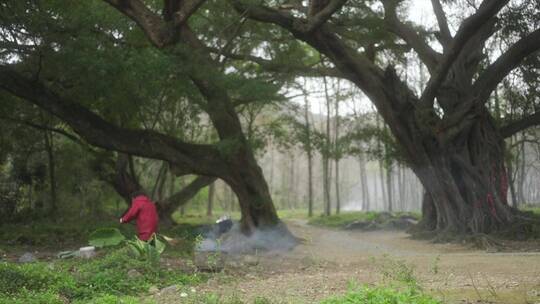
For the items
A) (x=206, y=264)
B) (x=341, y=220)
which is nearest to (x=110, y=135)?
(x=206, y=264)

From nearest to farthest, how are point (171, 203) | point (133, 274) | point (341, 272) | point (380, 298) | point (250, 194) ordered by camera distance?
point (380, 298) < point (133, 274) < point (341, 272) < point (250, 194) < point (171, 203)

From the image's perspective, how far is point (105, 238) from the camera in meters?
10.5

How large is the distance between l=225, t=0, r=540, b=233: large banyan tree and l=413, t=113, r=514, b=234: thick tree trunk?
26 millimetres

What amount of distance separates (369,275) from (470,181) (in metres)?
7.69

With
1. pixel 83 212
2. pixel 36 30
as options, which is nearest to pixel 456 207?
pixel 36 30

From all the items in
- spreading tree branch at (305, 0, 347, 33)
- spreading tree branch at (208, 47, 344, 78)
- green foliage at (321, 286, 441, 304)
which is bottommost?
green foliage at (321, 286, 441, 304)

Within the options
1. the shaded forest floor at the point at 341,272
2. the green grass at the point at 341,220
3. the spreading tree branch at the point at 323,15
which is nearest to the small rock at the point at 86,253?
the shaded forest floor at the point at 341,272

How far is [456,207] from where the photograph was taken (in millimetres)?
15500

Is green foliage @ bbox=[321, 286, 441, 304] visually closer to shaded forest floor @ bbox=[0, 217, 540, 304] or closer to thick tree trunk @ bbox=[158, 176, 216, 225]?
shaded forest floor @ bbox=[0, 217, 540, 304]

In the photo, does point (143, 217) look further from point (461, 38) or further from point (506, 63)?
point (506, 63)

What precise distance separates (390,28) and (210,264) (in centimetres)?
1037

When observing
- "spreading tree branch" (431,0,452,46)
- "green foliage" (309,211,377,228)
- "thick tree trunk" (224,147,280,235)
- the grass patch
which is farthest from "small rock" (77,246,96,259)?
"green foliage" (309,211,377,228)

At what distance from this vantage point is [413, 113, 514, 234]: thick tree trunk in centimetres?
1508

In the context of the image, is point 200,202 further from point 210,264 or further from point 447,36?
point 210,264
